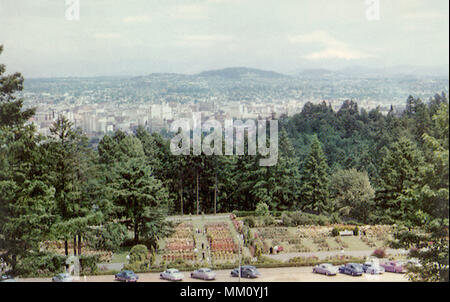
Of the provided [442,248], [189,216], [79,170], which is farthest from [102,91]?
[442,248]

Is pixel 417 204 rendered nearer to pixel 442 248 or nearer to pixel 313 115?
pixel 442 248

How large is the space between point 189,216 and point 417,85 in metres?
7.30

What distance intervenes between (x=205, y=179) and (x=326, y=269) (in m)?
7.82

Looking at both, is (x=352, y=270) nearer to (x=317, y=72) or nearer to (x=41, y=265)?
(x=317, y=72)

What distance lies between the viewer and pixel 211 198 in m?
16.1

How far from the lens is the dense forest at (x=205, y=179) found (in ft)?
26.6

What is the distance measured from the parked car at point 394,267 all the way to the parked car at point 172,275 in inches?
137

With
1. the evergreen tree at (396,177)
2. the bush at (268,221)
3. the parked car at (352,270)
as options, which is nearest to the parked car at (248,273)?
the parked car at (352,270)

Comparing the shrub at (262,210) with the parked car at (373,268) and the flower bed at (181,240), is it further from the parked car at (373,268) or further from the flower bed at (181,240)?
the parked car at (373,268)

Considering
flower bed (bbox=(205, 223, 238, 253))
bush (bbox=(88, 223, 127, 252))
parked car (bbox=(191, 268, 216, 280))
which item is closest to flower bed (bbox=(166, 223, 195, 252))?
flower bed (bbox=(205, 223, 238, 253))

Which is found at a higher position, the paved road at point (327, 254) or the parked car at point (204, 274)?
the parked car at point (204, 274)

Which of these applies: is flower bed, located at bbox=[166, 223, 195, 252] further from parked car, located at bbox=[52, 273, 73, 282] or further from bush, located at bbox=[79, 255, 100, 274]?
parked car, located at bbox=[52, 273, 73, 282]

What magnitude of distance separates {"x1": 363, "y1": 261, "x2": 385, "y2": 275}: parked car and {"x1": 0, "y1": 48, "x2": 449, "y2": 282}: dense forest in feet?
2.81

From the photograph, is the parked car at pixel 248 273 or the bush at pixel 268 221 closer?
the parked car at pixel 248 273
